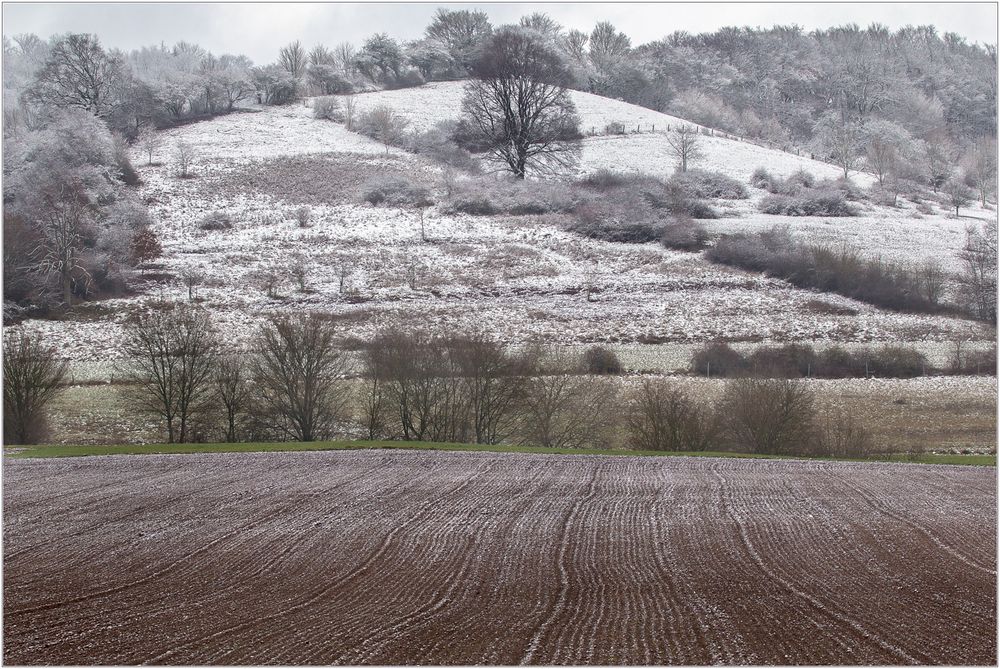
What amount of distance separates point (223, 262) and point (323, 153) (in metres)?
25.8

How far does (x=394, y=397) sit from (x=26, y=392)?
39.3ft

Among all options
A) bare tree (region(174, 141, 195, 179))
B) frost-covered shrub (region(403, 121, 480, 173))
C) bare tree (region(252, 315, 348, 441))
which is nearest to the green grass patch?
bare tree (region(252, 315, 348, 441))

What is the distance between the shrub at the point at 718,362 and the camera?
106 feet

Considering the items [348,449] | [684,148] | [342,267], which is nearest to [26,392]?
[348,449]

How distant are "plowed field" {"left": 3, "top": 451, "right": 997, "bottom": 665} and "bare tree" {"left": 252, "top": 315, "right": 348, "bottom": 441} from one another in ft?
32.1

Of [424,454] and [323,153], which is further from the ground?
[323,153]

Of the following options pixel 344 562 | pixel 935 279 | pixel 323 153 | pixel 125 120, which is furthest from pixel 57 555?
pixel 125 120

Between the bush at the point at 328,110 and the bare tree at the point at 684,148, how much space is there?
110 ft

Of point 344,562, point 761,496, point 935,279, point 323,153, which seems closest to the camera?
point 344,562

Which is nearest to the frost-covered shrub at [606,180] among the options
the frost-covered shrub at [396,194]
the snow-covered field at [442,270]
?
the snow-covered field at [442,270]

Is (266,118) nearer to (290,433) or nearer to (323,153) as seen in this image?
(323,153)

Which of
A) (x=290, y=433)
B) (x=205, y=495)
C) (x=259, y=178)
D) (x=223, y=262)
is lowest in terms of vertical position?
(x=290, y=433)

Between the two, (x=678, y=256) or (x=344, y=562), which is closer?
(x=344, y=562)

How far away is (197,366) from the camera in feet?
95.2
